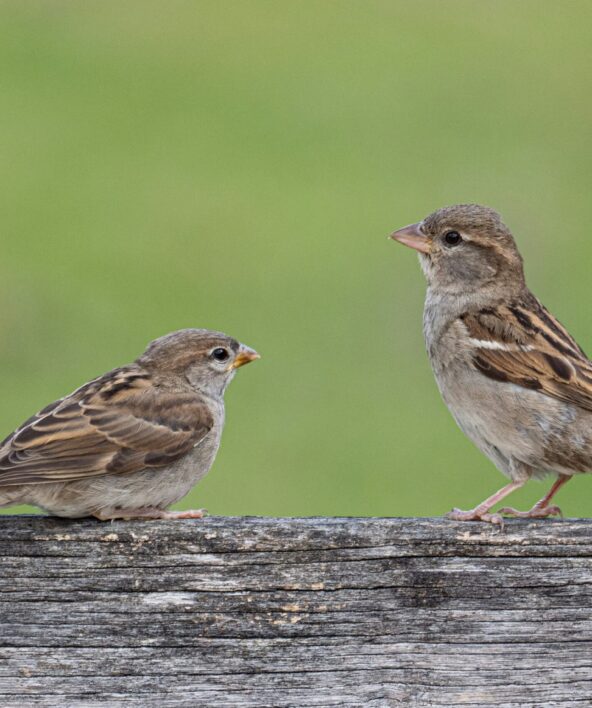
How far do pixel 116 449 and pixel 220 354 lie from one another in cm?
118

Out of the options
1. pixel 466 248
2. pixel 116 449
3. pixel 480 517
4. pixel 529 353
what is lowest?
pixel 480 517

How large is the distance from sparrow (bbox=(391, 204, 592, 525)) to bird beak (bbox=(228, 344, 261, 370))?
2.21 feet

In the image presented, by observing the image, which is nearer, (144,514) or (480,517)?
(480,517)

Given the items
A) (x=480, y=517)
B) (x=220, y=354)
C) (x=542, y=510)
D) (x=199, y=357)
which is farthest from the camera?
(x=220, y=354)

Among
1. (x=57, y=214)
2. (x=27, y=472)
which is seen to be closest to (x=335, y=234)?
(x=57, y=214)

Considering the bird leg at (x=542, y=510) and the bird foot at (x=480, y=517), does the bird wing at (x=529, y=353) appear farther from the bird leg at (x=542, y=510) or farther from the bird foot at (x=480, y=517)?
the bird foot at (x=480, y=517)

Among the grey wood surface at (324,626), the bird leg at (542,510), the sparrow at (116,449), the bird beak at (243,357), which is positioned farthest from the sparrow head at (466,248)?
the grey wood surface at (324,626)

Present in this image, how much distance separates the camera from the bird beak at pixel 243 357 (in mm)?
5500

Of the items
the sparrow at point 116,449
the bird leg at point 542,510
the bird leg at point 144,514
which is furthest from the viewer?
the bird leg at point 542,510

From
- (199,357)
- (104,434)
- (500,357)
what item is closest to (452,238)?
(500,357)

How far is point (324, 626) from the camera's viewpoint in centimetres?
335

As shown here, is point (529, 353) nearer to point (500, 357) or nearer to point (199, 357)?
point (500, 357)

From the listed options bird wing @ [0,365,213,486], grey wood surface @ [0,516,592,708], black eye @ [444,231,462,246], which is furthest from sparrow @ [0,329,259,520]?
black eye @ [444,231,462,246]

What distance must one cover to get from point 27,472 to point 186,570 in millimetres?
999
